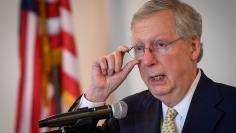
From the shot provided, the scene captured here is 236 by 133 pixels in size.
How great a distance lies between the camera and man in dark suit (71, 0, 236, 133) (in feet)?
5.20

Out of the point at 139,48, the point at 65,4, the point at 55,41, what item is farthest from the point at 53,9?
the point at 139,48

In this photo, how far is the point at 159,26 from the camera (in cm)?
162

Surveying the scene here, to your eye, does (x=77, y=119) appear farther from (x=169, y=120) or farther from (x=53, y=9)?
(x=53, y=9)

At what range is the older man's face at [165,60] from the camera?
1604 millimetres

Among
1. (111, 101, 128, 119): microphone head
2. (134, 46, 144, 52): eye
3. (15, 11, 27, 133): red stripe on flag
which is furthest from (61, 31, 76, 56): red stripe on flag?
(111, 101, 128, 119): microphone head

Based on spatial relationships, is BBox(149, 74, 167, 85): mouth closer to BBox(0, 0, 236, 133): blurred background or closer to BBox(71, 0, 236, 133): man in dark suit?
BBox(71, 0, 236, 133): man in dark suit

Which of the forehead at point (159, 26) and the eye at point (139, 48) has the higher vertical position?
the forehead at point (159, 26)

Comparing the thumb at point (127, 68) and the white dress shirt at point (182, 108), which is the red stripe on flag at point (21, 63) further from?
the white dress shirt at point (182, 108)

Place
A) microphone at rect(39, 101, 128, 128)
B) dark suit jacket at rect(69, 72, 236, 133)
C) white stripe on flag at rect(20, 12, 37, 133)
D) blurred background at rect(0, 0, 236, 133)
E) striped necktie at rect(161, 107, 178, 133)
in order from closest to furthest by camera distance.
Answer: microphone at rect(39, 101, 128, 128)
dark suit jacket at rect(69, 72, 236, 133)
striped necktie at rect(161, 107, 178, 133)
white stripe on flag at rect(20, 12, 37, 133)
blurred background at rect(0, 0, 236, 133)

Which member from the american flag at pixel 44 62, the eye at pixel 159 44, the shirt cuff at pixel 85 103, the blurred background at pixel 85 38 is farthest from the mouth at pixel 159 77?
the american flag at pixel 44 62

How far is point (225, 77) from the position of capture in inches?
84.4

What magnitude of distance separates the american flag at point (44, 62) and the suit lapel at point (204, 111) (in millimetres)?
1175

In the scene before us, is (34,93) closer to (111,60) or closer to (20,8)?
(20,8)

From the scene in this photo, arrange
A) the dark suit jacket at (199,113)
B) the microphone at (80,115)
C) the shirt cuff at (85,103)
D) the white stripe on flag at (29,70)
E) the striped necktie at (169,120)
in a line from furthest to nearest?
the white stripe on flag at (29,70) < the shirt cuff at (85,103) < the striped necktie at (169,120) < the dark suit jacket at (199,113) < the microphone at (80,115)
